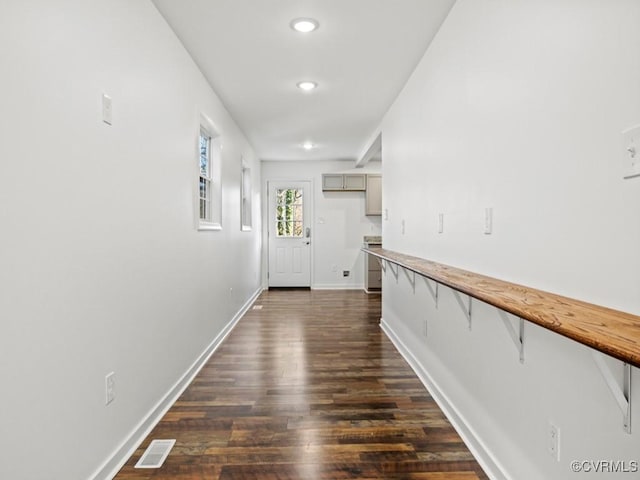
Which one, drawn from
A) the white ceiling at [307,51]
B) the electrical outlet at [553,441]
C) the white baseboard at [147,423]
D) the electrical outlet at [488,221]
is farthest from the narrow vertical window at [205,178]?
the electrical outlet at [553,441]

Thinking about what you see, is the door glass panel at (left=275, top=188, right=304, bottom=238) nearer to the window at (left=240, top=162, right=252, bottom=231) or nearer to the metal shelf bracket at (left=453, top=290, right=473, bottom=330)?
the window at (left=240, top=162, right=252, bottom=231)

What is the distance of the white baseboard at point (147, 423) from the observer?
170 centimetres

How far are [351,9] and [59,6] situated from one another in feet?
5.03

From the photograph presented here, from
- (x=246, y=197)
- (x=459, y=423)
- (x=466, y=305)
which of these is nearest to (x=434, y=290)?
(x=466, y=305)

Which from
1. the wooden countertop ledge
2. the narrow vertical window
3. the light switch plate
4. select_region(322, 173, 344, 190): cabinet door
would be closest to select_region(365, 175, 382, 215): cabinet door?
select_region(322, 173, 344, 190): cabinet door

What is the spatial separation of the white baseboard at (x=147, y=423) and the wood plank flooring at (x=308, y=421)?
0.04m

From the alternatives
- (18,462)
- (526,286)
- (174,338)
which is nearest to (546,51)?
(526,286)

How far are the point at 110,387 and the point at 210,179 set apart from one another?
90.6 inches

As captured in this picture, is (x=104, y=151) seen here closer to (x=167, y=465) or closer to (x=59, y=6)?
(x=59, y=6)

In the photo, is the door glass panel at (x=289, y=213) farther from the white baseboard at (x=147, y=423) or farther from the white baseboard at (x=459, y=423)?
the white baseboard at (x=459, y=423)

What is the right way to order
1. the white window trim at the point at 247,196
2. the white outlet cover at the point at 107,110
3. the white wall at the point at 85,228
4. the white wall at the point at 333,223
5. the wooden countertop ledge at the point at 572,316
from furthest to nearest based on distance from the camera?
the white wall at the point at 333,223 < the white window trim at the point at 247,196 < the white outlet cover at the point at 107,110 < the white wall at the point at 85,228 < the wooden countertop ledge at the point at 572,316

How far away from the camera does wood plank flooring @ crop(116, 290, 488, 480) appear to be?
1.79 m

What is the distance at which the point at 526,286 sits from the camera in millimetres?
1491

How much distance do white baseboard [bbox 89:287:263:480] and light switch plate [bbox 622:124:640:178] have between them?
215 cm
